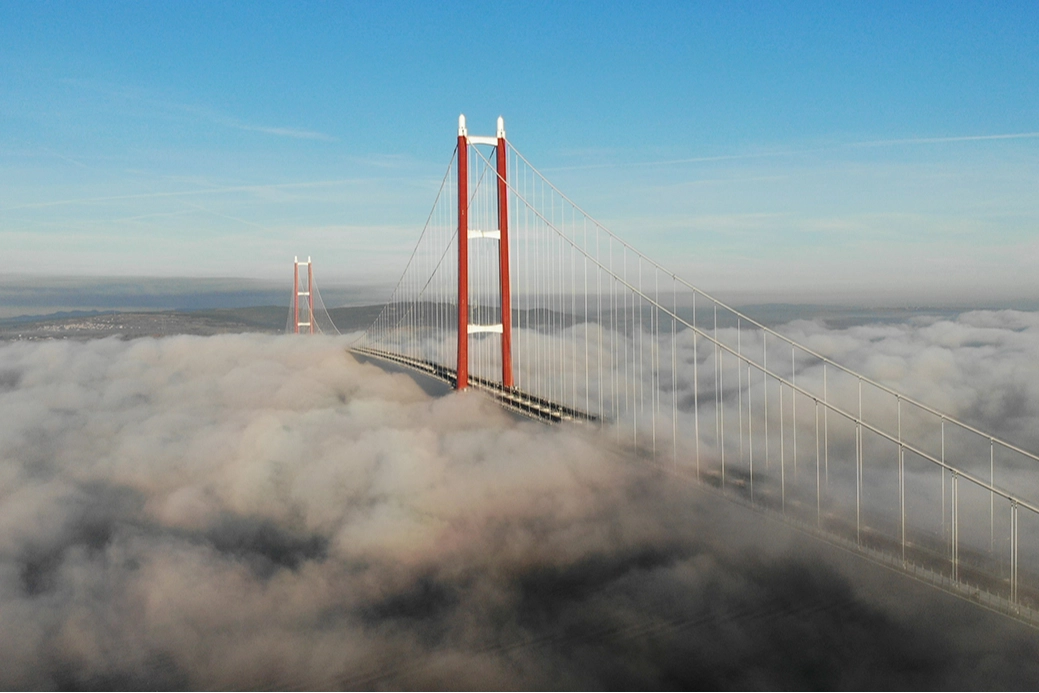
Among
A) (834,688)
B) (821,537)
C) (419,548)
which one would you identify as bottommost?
(834,688)

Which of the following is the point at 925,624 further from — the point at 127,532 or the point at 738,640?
the point at 127,532

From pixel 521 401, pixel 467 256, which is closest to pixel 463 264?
pixel 467 256

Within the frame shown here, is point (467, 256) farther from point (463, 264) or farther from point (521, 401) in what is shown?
point (521, 401)

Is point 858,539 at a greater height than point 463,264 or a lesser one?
lesser

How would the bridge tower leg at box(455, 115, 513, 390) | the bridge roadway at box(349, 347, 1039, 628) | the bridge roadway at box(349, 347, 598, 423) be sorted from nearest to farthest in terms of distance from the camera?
1. the bridge roadway at box(349, 347, 1039, 628)
2. the bridge roadway at box(349, 347, 598, 423)
3. the bridge tower leg at box(455, 115, 513, 390)

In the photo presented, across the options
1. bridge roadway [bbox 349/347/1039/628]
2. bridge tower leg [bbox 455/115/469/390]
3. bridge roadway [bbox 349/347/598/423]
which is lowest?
bridge roadway [bbox 349/347/1039/628]

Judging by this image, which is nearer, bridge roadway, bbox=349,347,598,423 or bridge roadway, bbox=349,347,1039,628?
bridge roadway, bbox=349,347,1039,628

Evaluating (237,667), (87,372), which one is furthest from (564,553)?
(87,372)

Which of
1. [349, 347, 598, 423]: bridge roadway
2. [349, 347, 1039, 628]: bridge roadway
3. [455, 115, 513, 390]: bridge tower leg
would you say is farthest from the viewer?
[455, 115, 513, 390]: bridge tower leg
